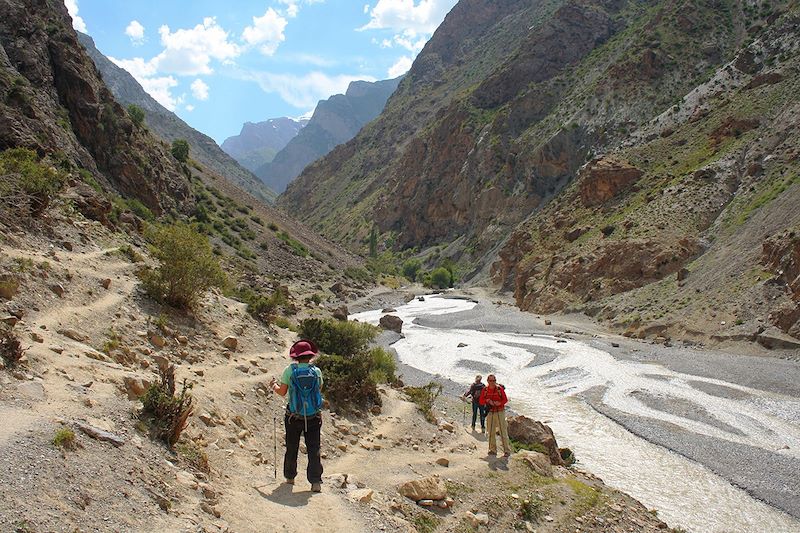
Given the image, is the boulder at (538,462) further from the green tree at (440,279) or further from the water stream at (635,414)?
the green tree at (440,279)

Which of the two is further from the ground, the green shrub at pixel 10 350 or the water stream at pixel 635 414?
the green shrub at pixel 10 350

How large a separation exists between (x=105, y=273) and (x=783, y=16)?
264 feet

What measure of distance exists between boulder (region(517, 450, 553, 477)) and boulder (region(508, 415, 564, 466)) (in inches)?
70.7

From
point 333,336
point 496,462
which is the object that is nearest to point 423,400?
point 496,462

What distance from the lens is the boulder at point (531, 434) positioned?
49.1ft

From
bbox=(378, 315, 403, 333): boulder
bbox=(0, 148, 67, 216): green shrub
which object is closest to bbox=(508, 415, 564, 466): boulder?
Result: bbox=(0, 148, 67, 216): green shrub

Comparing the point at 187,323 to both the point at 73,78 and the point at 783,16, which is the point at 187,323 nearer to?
the point at 73,78

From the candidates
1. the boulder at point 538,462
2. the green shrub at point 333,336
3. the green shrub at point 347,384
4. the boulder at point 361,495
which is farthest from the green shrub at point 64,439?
the green shrub at point 333,336

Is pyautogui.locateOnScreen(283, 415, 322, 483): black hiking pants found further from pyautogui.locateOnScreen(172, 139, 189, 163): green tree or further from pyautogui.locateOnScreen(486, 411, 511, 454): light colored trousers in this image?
pyautogui.locateOnScreen(172, 139, 189, 163): green tree

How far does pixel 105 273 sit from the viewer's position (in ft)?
45.8

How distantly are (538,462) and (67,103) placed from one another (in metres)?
39.9

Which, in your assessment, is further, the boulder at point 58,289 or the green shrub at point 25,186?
the green shrub at point 25,186

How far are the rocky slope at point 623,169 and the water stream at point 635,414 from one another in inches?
351

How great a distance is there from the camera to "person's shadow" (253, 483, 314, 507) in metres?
7.54
